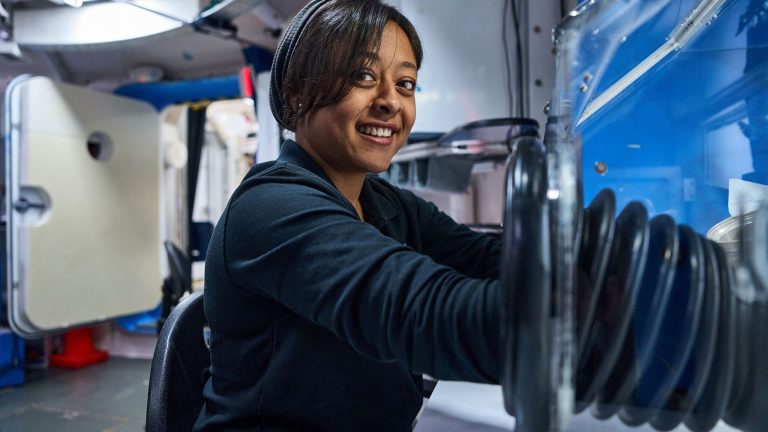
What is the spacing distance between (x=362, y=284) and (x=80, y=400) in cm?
289

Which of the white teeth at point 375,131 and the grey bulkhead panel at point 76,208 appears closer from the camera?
the white teeth at point 375,131

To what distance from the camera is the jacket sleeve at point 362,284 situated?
43 centimetres

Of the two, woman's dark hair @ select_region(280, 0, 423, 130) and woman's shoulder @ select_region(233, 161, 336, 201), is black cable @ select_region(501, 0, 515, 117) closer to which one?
woman's dark hair @ select_region(280, 0, 423, 130)

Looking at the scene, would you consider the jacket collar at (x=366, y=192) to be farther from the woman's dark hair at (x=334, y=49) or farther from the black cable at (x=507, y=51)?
the black cable at (x=507, y=51)

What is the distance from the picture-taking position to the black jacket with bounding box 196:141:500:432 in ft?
1.46

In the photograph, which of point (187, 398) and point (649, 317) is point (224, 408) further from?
point (649, 317)

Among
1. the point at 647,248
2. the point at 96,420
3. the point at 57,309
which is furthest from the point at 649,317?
the point at 57,309

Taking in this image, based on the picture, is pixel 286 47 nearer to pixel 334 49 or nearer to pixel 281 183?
pixel 334 49

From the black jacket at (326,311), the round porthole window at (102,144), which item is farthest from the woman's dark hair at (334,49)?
the round porthole window at (102,144)

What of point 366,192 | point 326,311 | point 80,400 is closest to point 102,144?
point 80,400

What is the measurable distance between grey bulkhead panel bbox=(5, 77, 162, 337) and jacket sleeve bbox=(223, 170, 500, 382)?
2617 mm

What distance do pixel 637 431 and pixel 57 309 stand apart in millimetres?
3086

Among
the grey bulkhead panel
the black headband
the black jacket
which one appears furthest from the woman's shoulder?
the grey bulkhead panel

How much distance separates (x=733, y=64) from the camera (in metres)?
0.86
